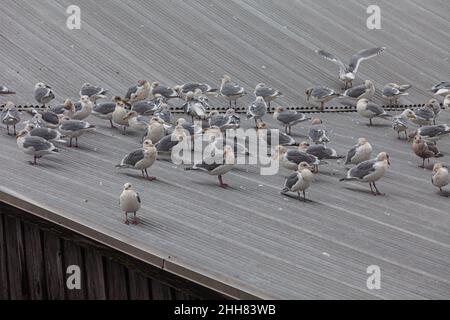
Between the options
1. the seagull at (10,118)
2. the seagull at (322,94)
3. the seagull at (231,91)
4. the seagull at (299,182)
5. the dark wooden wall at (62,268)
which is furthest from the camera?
the seagull at (322,94)

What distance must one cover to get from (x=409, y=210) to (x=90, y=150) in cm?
388

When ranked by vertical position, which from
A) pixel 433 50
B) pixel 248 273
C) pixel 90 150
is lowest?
pixel 248 273

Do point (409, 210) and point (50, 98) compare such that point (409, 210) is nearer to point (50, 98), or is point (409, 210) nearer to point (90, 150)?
point (90, 150)

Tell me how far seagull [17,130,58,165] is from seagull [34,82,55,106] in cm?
272

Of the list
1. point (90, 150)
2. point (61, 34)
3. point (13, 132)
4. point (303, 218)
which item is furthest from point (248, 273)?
point (61, 34)

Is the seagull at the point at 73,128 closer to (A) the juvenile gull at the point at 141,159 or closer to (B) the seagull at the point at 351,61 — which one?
(A) the juvenile gull at the point at 141,159

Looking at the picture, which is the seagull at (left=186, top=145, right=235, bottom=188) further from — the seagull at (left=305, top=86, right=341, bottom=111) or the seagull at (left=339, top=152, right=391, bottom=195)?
the seagull at (left=305, top=86, right=341, bottom=111)

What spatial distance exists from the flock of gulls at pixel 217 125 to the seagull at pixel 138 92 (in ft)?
0.05

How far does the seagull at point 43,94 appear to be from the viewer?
1485 centimetres

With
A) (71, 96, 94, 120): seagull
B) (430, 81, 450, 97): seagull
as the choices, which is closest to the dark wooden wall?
(71, 96, 94, 120): seagull

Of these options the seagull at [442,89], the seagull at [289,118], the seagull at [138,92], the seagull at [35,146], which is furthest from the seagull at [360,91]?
the seagull at [35,146]

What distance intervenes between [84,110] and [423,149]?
450 centimetres

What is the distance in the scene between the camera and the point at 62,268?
10047 mm

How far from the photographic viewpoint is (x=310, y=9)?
21031mm
